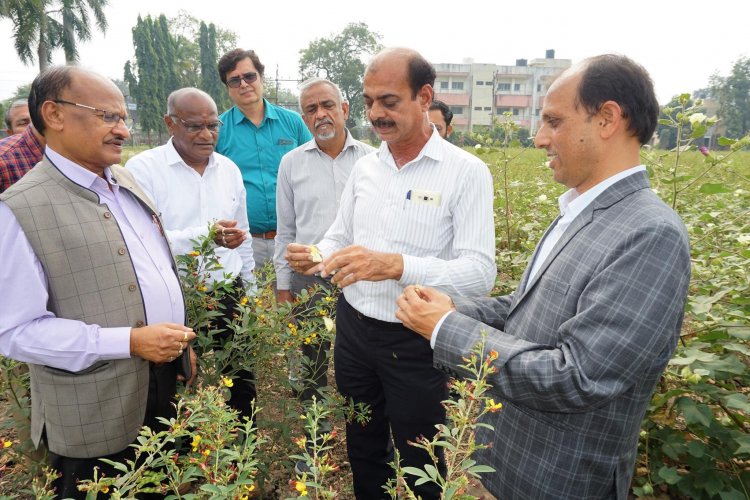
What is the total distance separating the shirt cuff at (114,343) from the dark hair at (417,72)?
54.7 inches

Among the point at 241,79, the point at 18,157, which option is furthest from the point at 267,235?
the point at 18,157

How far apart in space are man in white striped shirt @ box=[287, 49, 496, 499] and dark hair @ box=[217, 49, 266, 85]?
193cm

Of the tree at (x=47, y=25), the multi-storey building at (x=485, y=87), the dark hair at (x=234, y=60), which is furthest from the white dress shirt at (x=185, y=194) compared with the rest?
the multi-storey building at (x=485, y=87)

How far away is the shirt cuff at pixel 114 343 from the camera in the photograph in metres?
1.47

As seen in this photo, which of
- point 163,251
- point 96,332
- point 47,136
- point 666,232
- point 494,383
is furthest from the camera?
point 163,251

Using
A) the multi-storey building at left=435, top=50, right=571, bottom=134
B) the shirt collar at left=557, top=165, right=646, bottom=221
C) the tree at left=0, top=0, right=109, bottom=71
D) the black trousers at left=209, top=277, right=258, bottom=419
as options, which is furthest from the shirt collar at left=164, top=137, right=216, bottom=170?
the multi-storey building at left=435, top=50, right=571, bottom=134

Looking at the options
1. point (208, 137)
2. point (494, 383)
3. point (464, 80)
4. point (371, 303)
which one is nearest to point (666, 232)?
point (494, 383)

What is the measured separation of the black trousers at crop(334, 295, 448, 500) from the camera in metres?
1.91

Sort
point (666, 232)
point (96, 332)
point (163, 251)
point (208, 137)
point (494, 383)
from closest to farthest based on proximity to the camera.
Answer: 1. point (666, 232)
2. point (494, 383)
3. point (96, 332)
4. point (163, 251)
5. point (208, 137)

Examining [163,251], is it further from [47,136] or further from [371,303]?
[371,303]

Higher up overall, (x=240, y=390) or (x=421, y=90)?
(x=421, y=90)

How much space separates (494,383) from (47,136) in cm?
166

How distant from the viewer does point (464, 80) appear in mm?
57531

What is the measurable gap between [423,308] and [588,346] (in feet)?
1.50
